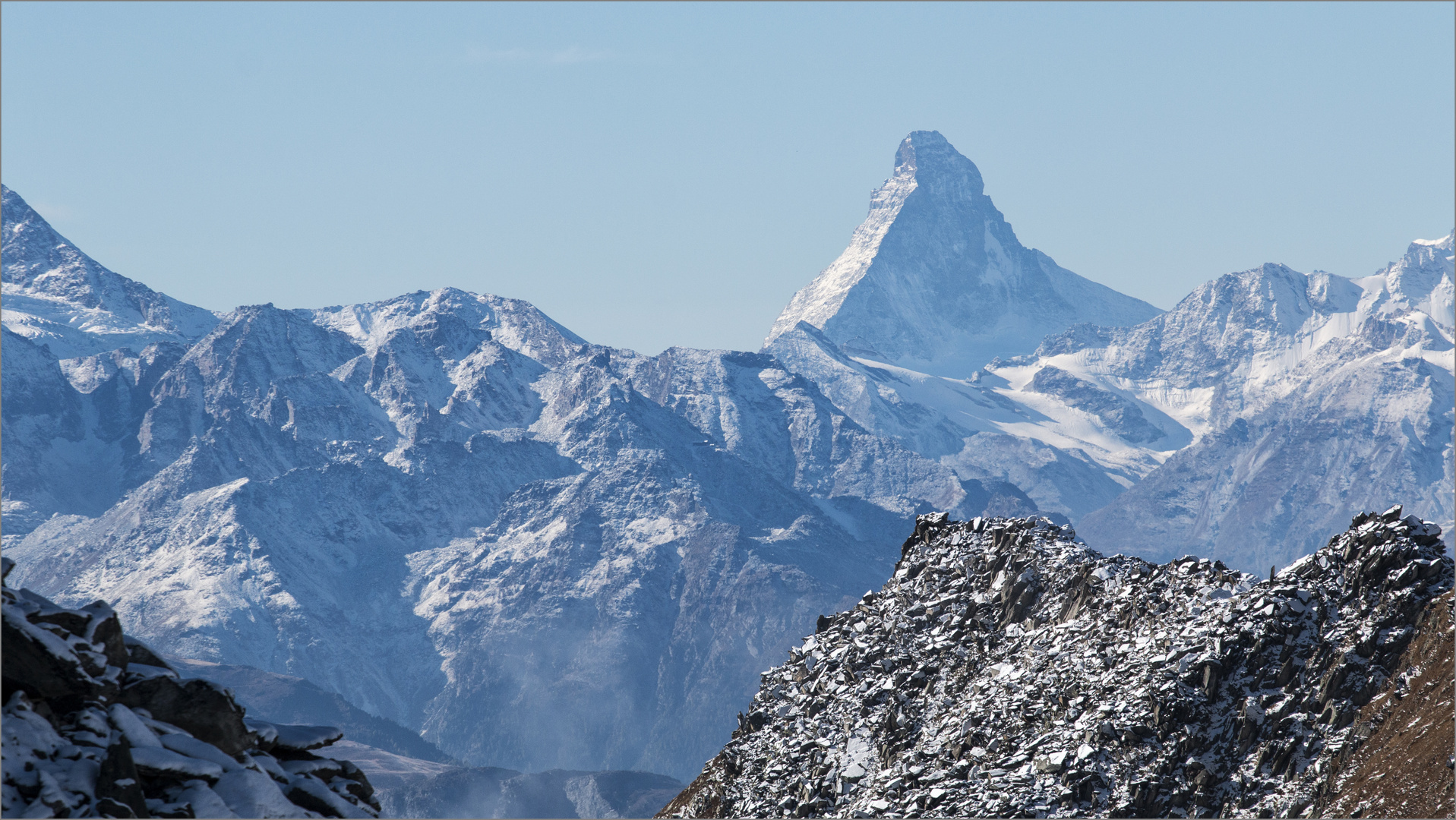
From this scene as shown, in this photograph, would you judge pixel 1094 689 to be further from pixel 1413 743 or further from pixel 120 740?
pixel 120 740

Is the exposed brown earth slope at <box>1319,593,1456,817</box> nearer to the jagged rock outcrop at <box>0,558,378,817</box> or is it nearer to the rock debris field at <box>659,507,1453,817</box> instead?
the rock debris field at <box>659,507,1453,817</box>

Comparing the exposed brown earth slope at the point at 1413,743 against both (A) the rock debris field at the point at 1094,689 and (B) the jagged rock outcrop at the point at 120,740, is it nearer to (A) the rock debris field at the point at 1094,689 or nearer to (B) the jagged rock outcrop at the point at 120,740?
(A) the rock debris field at the point at 1094,689

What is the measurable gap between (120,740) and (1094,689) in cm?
6181

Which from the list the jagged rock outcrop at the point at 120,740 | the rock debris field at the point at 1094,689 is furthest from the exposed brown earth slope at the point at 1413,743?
the jagged rock outcrop at the point at 120,740

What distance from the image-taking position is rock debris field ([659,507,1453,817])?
308 ft

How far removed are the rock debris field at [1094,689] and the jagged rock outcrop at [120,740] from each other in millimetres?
46753

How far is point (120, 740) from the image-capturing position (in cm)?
5700

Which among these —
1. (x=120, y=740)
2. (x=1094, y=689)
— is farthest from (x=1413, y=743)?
(x=120, y=740)

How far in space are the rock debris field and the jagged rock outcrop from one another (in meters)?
46.8

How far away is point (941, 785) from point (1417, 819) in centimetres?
2933

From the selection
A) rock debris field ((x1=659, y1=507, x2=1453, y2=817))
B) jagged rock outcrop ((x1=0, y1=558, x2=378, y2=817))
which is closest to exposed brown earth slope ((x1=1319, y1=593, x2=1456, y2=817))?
rock debris field ((x1=659, y1=507, x2=1453, y2=817))

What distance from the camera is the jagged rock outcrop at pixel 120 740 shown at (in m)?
55.1

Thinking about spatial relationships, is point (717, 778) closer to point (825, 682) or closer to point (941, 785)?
point (825, 682)

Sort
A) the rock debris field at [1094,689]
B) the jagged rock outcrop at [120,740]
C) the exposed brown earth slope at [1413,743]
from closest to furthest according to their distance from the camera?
1. the jagged rock outcrop at [120,740]
2. the exposed brown earth slope at [1413,743]
3. the rock debris field at [1094,689]
